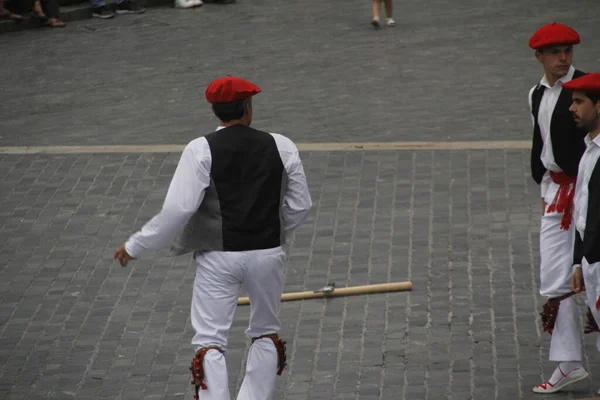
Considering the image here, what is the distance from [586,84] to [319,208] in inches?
159

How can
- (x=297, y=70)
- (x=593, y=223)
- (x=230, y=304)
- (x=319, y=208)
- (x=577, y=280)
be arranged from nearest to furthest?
(x=593, y=223)
(x=230, y=304)
(x=577, y=280)
(x=319, y=208)
(x=297, y=70)

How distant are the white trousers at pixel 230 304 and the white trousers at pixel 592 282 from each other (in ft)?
5.09

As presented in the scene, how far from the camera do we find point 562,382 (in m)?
6.41

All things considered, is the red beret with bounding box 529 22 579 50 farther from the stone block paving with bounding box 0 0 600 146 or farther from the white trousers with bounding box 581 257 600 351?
the stone block paving with bounding box 0 0 600 146

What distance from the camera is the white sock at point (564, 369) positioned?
6402mm

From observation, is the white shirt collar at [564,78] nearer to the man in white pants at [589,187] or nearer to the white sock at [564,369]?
the man in white pants at [589,187]

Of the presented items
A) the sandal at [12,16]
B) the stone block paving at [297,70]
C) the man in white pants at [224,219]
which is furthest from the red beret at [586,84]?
the sandal at [12,16]

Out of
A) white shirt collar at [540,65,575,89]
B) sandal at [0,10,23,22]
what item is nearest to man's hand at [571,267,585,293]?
white shirt collar at [540,65,575,89]

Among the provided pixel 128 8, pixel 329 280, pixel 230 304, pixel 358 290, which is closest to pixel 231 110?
pixel 230 304

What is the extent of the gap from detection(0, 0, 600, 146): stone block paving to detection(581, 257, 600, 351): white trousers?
5.41 meters

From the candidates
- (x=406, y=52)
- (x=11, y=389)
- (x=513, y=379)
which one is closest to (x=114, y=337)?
(x=11, y=389)

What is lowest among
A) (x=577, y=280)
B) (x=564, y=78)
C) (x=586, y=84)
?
(x=577, y=280)

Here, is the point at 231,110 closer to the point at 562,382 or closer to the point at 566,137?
the point at 566,137

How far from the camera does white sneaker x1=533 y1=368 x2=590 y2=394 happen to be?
6.41 m
